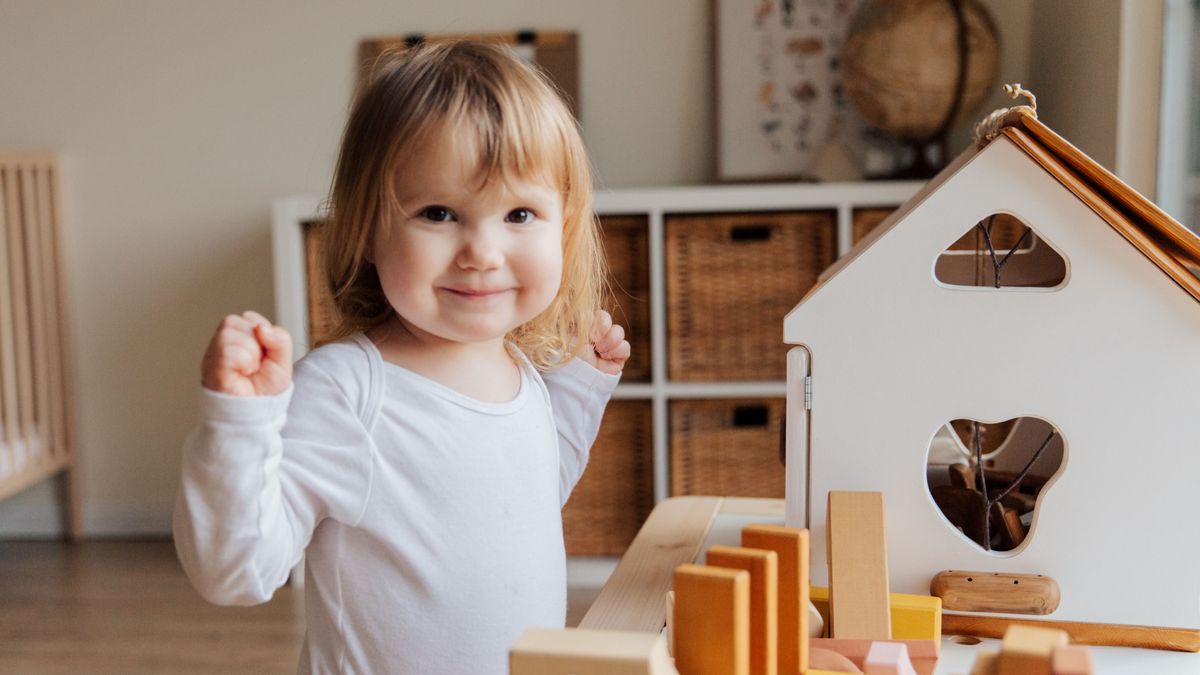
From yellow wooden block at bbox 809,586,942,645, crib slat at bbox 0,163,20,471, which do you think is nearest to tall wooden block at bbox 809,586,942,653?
yellow wooden block at bbox 809,586,942,645

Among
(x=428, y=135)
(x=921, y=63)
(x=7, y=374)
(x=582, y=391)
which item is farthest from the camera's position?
(x=7, y=374)

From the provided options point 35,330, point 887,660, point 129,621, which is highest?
point 887,660

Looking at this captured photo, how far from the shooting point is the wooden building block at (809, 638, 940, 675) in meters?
0.58

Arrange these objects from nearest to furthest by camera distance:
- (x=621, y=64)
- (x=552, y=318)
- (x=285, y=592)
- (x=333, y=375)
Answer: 1. (x=333, y=375)
2. (x=552, y=318)
3. (x=285, y=592)
4. (x=621, y=64)

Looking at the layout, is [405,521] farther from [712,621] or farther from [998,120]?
[998,120]

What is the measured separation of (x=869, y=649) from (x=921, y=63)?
1845 mm

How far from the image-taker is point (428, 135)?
0.65 m

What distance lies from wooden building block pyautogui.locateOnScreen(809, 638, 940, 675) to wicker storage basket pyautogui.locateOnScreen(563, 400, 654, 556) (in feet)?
5.64

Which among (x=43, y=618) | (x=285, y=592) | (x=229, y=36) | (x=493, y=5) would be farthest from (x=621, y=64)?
(x=43, y=618)

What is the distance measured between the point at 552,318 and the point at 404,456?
0.19m

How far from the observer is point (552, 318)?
837 millimetres

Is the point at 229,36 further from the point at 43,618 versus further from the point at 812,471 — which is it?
the point at 812,471

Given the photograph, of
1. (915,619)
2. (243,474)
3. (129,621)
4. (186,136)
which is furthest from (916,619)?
(186,136)

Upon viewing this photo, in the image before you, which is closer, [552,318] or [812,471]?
[812,471]
